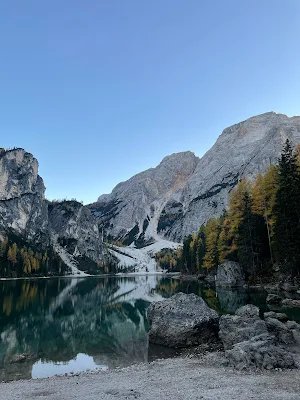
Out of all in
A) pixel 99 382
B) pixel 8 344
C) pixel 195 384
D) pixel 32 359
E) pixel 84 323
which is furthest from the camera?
pixel 84 323

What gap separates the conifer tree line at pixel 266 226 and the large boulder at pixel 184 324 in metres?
19.8

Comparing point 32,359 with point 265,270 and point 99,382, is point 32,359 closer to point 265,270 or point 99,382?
point 99,382

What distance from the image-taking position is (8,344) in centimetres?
2227

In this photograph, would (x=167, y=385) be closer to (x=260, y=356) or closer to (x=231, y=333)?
(x=260, y=356)

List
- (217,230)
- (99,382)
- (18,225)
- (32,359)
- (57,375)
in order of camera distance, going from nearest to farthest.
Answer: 1. (99,382)
2. (57,375)
3. (32,359)
4. (217,230)
5. (18,225)

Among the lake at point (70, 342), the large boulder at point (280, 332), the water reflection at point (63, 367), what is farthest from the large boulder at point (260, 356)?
the water reflection at point (63, 367)

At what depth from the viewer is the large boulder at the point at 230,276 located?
5616cm

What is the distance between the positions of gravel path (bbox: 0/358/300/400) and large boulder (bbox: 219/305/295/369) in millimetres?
655

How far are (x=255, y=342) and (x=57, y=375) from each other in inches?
387

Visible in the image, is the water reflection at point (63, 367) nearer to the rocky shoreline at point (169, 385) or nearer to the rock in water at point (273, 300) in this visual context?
the rocky shoreline at point (169, 385)

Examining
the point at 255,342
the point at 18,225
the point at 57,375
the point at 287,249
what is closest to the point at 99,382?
the point at 57,375

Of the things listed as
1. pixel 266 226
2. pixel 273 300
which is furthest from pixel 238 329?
pixel 266 226

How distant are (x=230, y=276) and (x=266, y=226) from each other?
38.1 feet

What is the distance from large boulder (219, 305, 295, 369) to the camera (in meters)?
12.5
